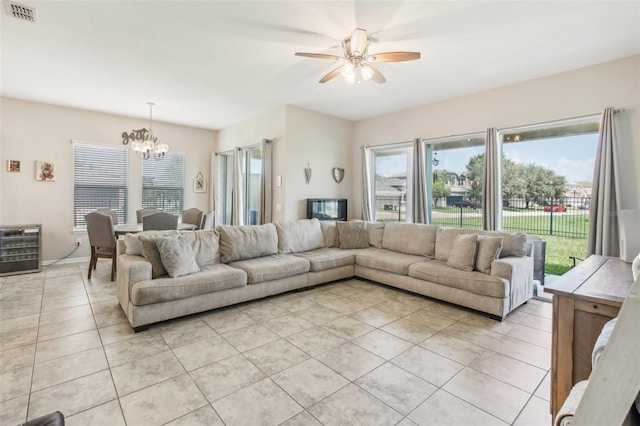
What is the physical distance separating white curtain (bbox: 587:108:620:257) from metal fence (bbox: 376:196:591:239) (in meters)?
0.29

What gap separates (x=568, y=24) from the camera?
272 centimetres

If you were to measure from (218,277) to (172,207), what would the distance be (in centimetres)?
433

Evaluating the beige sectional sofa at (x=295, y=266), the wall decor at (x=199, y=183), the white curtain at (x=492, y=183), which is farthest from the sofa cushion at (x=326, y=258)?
the wall decor at (x=199, y=183)

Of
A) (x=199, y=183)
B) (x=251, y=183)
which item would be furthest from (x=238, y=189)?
(x=199, y=183)

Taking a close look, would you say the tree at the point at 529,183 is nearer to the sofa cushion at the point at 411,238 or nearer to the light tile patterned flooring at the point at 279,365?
the sofa cushion at the point at 411,238

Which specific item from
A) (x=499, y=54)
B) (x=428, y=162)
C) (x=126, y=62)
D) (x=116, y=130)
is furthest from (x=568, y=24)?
(x=116, y=130)

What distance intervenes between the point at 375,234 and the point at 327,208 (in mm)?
1229

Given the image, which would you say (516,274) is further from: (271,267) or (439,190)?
(271,267)

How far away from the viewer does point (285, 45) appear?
315 cm

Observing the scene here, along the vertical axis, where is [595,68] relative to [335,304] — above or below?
above

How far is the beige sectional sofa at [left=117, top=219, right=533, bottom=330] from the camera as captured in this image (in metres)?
3.03

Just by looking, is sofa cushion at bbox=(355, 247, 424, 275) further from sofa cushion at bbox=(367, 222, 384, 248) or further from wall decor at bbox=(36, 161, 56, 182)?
wall decor at bbox=(36, 161, 56, 182)

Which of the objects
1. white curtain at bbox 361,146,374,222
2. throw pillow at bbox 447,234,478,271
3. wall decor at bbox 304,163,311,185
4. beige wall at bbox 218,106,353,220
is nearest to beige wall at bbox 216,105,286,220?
beige wall at bbox 218,106,353,220

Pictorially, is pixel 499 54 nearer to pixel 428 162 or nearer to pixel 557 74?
pixel 557 74
